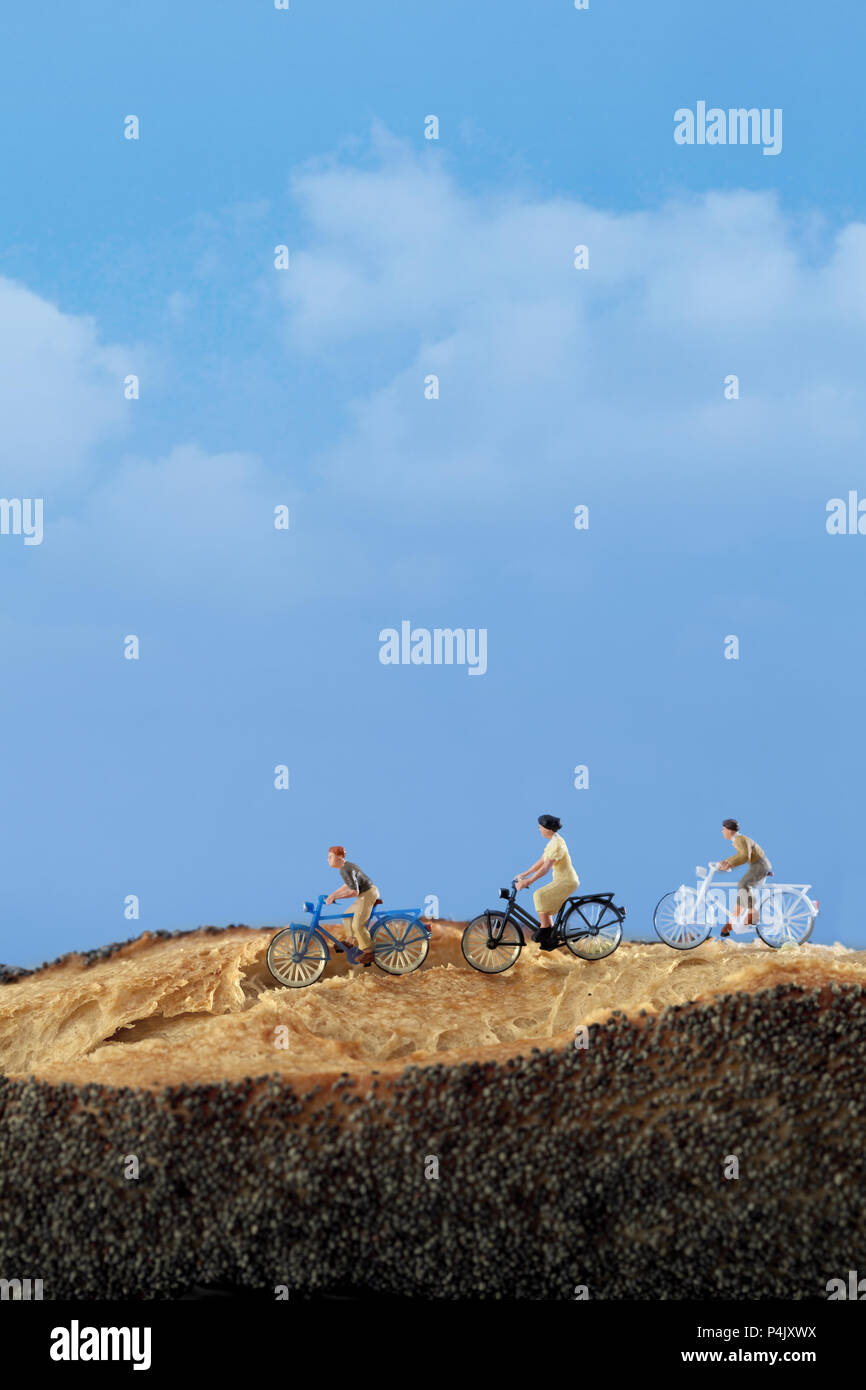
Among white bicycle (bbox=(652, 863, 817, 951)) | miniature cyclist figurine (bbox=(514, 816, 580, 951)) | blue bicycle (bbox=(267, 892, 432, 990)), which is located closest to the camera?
miniature cyclist figurine (bbox=(514, 816, 580, 951))

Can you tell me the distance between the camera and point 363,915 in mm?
11383

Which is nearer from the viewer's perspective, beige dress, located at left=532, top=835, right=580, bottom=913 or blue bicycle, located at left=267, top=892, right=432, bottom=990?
beige dress, located at left=532, top=835, right=580, bottom=913

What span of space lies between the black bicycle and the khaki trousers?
112 cm

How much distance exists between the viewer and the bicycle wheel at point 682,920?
41.5ft

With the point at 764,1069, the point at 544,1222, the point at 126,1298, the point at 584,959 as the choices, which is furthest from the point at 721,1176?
the point at 126,1298

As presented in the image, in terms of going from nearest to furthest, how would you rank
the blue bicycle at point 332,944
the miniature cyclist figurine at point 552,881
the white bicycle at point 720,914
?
the miniature cyclist figurine at point 552,881
the blue bicycle at point 332,944
the white bicycle at point 720,914

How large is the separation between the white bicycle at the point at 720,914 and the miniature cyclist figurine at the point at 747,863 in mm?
91

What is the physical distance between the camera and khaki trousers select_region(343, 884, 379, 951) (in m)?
11.3

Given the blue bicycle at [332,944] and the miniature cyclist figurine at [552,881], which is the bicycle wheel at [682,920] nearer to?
the miniature cyclist figurine at [552,881]

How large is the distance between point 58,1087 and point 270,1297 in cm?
254

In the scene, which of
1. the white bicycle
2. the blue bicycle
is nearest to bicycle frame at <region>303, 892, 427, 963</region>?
the blue bicycle

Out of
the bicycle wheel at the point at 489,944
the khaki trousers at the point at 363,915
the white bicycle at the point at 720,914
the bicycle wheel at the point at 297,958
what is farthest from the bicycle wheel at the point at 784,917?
the bicycle wheel at the point at 297,958

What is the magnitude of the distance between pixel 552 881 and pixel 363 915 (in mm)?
2086

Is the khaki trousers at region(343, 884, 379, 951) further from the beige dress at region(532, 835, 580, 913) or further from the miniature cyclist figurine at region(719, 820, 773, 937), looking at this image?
the miniature cyclist figurine at region(719, 820, 773, 937)
